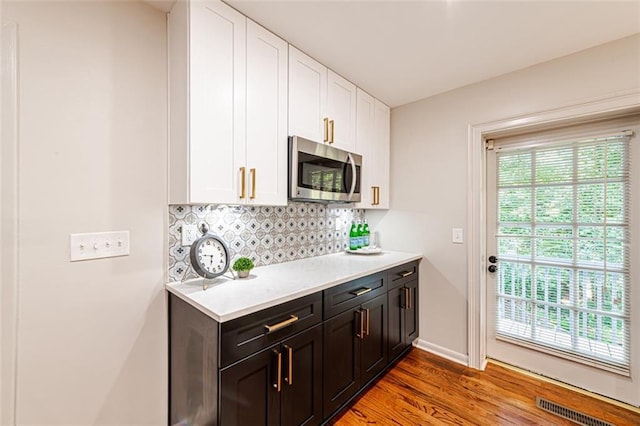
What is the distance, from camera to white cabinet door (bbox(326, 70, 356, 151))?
2.14 m

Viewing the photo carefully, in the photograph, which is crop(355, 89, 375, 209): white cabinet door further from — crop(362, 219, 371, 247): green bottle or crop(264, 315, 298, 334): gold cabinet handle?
crop(264, 315, 298, 334): gold cabinet handle

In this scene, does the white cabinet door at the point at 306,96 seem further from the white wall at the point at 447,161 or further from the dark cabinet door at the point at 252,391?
the dark cabinet door at the point at 252,391

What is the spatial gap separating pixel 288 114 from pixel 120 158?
1.00 meters

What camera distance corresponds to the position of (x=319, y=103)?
6.71ft

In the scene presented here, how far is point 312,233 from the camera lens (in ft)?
7.99

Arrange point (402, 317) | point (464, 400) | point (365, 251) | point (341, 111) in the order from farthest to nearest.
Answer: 1. point (365, 251)
2. point (402, 317)
3. point (341, 111)
4. point (464, 400)

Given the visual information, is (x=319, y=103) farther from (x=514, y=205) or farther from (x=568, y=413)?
(x=568, y=413)

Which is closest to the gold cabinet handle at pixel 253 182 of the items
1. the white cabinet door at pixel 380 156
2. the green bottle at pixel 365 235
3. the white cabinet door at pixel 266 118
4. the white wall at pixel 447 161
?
the white cabinet door at pixel 266 118

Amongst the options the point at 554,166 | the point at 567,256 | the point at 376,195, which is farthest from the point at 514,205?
the point at 376,195

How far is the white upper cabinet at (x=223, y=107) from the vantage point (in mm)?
1387

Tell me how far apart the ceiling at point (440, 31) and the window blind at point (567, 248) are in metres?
0.71

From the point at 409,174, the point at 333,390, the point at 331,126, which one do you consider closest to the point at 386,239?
the point at 409,174

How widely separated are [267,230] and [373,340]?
1.12 m

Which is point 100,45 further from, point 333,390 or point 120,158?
point 333,390
